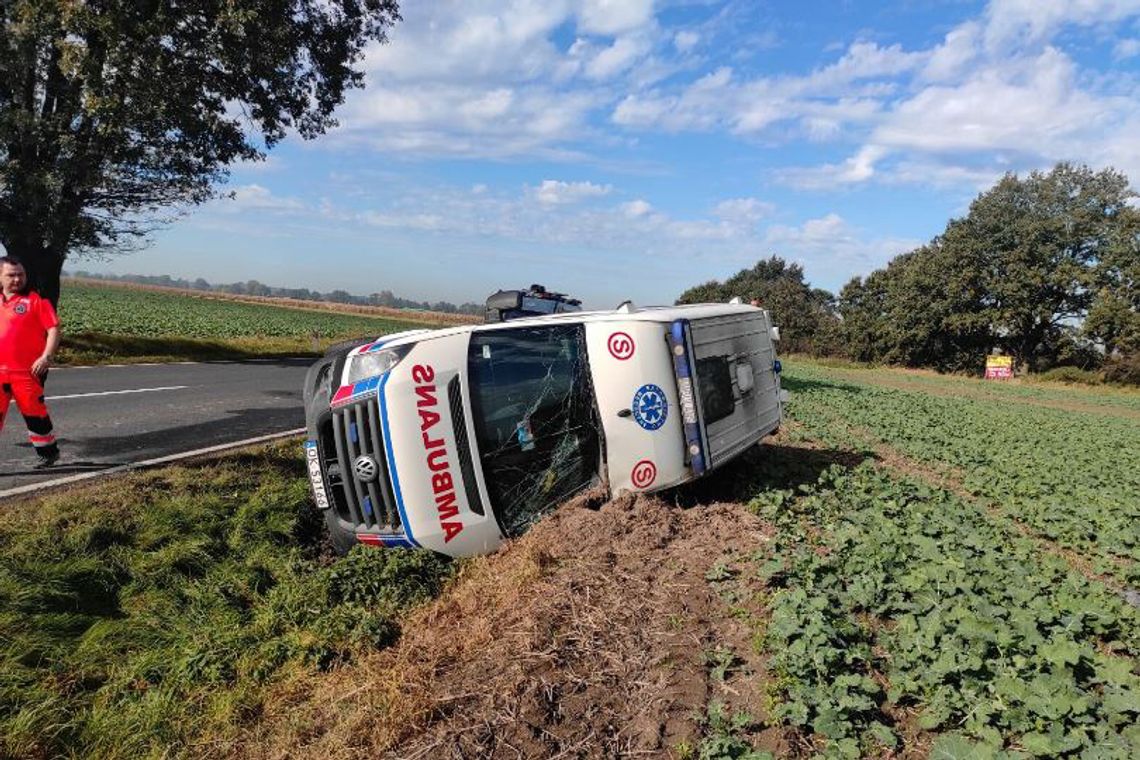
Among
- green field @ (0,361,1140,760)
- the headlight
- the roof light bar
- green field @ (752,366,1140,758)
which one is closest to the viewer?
green field @ (752,366,1140,758)

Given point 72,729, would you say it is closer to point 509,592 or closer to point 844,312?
point 509,592

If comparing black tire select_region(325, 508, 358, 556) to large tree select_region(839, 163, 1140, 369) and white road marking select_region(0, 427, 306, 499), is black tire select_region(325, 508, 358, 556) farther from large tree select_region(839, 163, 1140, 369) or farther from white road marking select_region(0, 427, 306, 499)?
large tree select_region(839, 163, 1140, 369)

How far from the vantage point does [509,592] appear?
A: 157 inches

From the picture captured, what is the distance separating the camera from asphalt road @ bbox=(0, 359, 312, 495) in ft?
20.9

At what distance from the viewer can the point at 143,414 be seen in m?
8.42

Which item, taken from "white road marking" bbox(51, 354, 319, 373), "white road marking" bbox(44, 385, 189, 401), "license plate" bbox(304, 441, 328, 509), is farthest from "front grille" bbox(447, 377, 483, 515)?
"white road marking" bbox(51, 354, 319, 373)

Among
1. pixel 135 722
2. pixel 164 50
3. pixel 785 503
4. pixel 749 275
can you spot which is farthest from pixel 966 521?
pixel 749 275

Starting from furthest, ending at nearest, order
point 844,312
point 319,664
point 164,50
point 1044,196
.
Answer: point 844,312
point 1044,196
point 164,50
point 319,664

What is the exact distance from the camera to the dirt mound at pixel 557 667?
2729 mm

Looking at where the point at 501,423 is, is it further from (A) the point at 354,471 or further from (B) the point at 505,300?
(B) the point at 505,300

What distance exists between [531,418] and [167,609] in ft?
9.06

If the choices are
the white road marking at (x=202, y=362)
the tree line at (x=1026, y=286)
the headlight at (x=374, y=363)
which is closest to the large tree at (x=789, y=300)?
the tree line at (x=1026, y=286)

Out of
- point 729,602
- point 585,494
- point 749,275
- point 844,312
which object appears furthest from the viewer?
point 749,275

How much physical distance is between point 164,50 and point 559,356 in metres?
11.9
